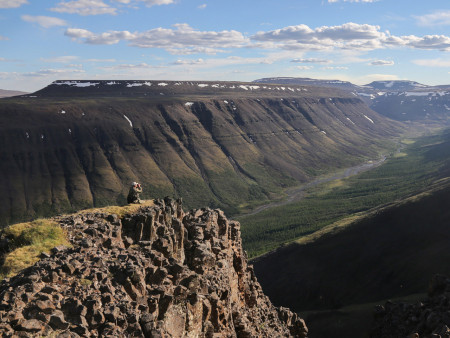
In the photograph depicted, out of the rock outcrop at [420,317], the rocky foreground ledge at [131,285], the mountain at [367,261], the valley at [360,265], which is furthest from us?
the mountain at [367,261]

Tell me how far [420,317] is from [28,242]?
60050 mm

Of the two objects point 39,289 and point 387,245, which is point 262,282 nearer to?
point 387,245

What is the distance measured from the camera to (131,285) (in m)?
28.5

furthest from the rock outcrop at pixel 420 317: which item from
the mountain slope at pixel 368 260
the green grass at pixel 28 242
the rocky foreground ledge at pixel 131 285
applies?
the green grass at pixel 28 242

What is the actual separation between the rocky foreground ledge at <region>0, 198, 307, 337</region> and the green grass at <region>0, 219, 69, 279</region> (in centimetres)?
138

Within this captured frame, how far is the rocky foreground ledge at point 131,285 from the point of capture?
23000 mm

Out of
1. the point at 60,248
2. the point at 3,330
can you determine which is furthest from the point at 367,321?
the point at 3,330

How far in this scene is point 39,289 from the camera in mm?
24516

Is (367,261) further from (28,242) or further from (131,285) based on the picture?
(131,285)

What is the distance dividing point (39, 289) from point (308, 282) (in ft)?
364

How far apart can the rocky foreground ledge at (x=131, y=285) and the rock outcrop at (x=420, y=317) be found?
25.3 meters

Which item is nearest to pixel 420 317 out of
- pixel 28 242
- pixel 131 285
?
pixel 131 285

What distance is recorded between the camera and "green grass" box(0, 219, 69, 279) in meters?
31.8

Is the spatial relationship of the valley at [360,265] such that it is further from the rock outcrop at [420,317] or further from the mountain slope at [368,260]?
the rock outcrop at [420,317]
